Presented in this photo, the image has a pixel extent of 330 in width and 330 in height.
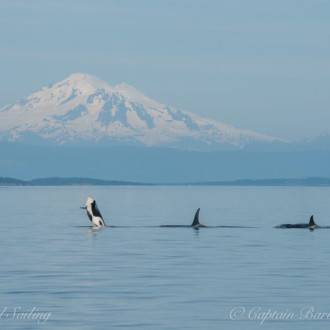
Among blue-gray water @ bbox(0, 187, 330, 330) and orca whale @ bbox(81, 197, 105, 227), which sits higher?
orca whale @ bbox(81, 197, 105, 227)

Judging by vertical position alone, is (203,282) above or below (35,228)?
below

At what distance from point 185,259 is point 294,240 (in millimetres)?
13638

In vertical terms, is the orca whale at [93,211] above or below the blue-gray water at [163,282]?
above

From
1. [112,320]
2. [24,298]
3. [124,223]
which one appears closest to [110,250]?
[24,298]

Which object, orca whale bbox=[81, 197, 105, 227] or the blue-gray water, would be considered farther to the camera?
orca whale bbox=[81, 197, 105, 227]

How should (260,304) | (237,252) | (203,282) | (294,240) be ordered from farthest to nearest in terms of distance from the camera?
(294,240) → (237,252) → (203,282) → (260,304)

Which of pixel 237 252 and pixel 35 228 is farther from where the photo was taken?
pixel 35 228

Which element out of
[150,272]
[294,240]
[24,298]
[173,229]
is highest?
[173,229]

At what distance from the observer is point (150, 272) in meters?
34.2

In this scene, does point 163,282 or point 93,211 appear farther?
point 93,211

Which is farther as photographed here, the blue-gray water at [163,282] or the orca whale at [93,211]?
the orca whale at [93,211]

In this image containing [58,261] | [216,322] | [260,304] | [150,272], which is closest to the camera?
[216,322]

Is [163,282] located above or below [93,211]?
below

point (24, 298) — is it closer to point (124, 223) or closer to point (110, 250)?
point (110, 250)
